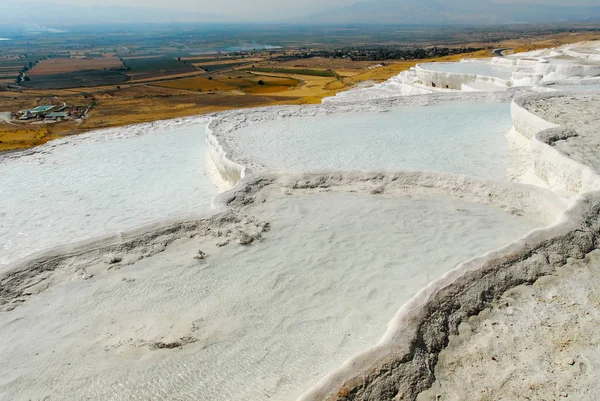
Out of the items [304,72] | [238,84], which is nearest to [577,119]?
[238,84]

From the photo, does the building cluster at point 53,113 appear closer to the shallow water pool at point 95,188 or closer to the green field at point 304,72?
the shallow water pool at point 95,188

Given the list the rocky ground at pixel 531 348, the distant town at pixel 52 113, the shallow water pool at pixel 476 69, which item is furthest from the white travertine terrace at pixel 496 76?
the distant town at pixel 52 113

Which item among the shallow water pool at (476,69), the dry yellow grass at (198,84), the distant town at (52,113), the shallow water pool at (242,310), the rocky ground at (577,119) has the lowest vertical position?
the distant town at (52,113)

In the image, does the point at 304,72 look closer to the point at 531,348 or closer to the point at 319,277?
the point at 319,277

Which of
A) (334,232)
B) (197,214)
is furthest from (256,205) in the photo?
(334,232)

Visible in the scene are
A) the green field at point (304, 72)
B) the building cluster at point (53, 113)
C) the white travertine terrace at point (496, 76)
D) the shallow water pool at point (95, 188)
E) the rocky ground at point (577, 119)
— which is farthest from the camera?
the green field at point (304, 72)

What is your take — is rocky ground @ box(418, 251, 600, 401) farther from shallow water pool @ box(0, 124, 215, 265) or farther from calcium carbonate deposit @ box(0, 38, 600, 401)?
shallow water pool @ box(0, 124, 215, 265)

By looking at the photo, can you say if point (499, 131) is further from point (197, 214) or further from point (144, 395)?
point (144, 395)
